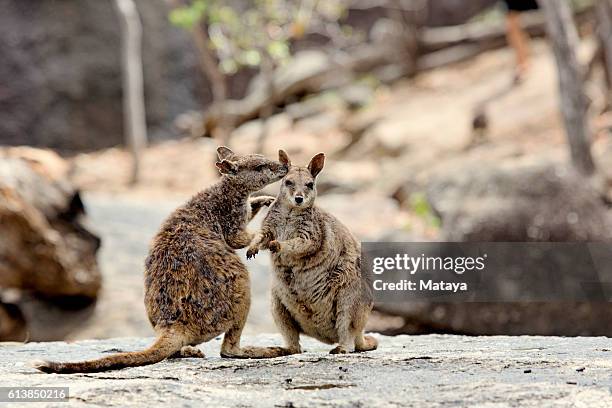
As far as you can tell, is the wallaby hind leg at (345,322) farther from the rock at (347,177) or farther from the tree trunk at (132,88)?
→ the tree trunk at (132,88)

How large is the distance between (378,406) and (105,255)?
373 inches

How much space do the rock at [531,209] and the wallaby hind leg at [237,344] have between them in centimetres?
651

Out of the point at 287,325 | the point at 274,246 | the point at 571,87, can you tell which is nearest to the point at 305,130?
the point at 571,87

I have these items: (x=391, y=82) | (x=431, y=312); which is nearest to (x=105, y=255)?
(x=431, y=312)

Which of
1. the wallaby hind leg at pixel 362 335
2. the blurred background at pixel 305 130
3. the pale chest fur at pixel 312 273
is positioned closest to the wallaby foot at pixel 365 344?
the wallaby hind leg at pixel 362 335

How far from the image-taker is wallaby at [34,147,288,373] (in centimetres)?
578

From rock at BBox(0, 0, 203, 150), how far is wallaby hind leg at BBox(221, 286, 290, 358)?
68.0 ft

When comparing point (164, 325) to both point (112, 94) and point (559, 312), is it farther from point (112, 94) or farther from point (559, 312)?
point (112, 94)

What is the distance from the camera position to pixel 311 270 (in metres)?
6.05

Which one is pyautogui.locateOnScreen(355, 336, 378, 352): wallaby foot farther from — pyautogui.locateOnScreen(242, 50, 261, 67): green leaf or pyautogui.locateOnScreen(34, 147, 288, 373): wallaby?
pyautogui.locateOnScreen(242, 50, 261, 67): green leaf

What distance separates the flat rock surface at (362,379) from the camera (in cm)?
466

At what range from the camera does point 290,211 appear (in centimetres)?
607

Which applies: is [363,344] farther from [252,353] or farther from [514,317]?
[514,317]

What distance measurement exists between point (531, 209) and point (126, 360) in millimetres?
7755
